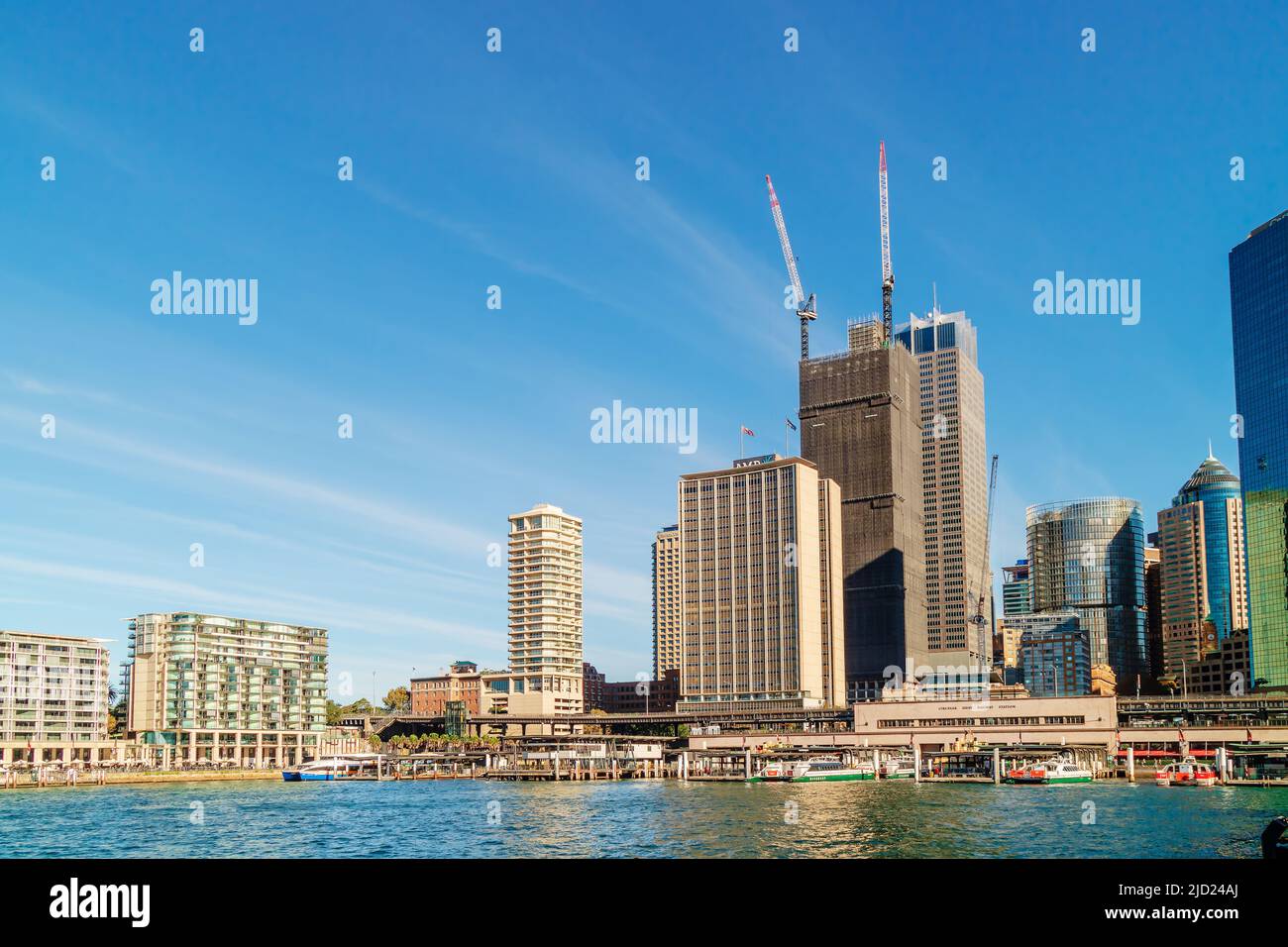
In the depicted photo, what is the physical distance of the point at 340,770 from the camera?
16000 cm

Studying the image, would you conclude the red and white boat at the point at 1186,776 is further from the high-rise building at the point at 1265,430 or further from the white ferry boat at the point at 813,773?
the high-rise building at the point at 1265,430

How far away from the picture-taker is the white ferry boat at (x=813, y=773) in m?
129

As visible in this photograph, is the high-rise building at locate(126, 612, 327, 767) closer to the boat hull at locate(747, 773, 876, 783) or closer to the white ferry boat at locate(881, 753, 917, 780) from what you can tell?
the boat hull at locate(747, 773, 876, 783)

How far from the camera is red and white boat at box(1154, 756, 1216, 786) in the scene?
113125 millimetres

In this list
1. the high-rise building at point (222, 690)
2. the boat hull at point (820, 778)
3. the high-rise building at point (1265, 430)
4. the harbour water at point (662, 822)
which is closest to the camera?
the harbour water at point (662, 822)

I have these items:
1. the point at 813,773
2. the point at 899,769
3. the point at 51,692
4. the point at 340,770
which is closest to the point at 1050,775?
the point at 813,773

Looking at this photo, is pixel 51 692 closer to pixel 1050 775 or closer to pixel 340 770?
pixel 340 770

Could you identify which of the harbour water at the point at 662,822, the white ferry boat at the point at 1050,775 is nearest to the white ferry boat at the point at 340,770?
the harbour water at the point at 662,822

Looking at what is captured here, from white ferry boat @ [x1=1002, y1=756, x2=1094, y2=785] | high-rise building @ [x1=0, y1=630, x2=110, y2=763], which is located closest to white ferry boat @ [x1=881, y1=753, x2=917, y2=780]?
white ferry boat @ [x1=1002, y1=756, x2=1094, y2=785]

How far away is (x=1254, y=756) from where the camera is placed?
450ft

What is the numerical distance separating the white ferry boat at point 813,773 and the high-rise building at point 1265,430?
86024mm
